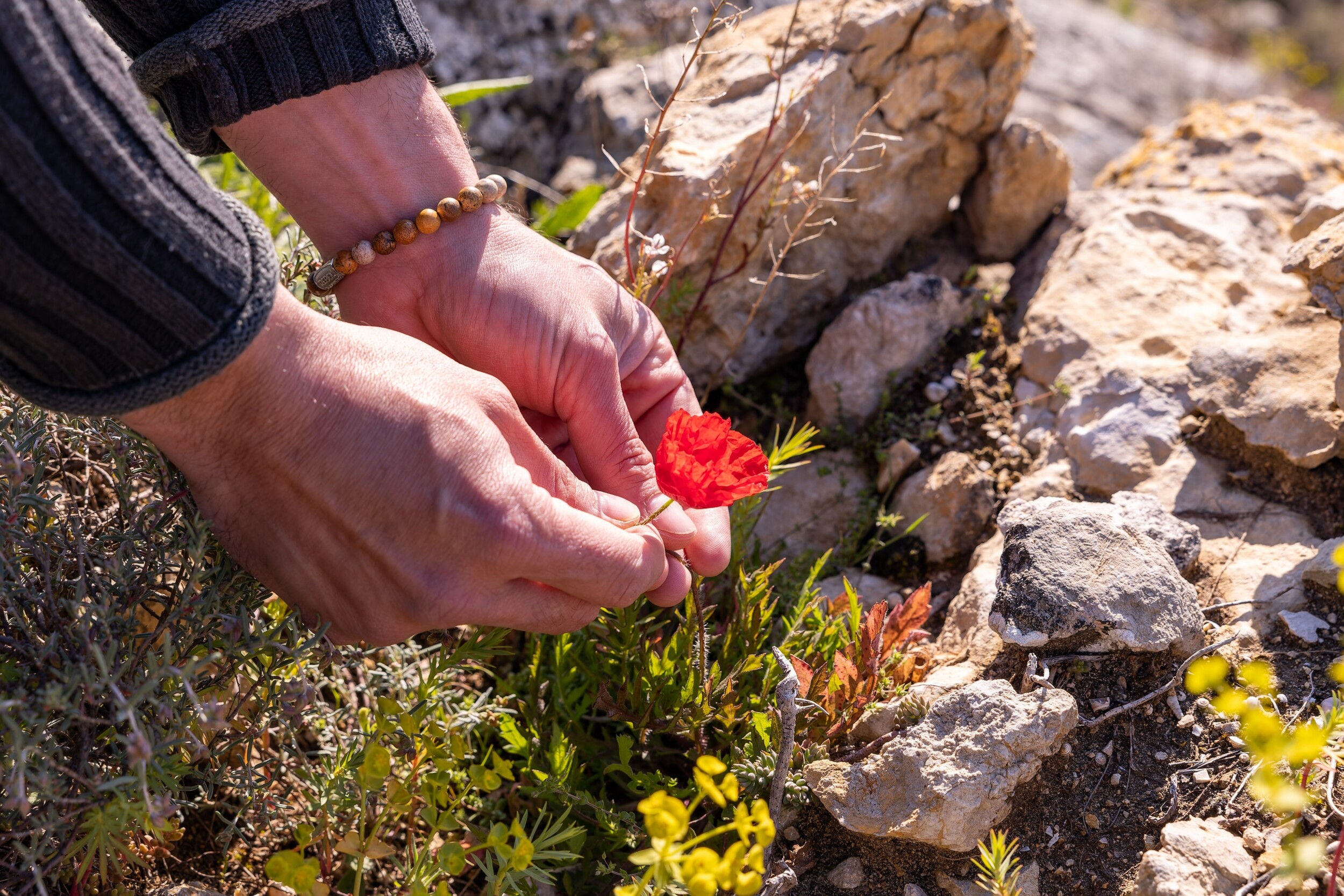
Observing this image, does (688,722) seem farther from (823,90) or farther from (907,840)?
(823,90)

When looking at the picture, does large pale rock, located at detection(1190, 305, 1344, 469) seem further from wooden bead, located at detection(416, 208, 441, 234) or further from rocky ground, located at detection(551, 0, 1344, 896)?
wooden bead, located at detection(416, 208, 441, 234)

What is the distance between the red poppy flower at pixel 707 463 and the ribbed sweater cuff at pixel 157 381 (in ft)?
2.50

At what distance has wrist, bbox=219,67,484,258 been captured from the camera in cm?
222

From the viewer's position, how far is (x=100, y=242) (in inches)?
56.9

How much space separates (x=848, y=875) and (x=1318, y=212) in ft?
7.14

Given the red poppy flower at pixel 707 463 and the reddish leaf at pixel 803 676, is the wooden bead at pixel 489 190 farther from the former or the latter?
the reddish leaf at pixel 803 676

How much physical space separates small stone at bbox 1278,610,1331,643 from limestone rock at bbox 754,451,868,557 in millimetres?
1087

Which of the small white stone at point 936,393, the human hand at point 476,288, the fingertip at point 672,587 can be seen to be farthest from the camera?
the small white stone at point 936,393

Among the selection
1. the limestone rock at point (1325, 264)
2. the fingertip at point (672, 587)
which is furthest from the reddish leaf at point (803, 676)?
the limestone rock at point (1325, 264)

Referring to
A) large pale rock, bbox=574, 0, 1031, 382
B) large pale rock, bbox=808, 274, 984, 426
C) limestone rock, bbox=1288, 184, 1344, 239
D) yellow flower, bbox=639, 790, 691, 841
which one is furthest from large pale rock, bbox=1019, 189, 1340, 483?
yellow flower, bbox=639, 790, 691, 841

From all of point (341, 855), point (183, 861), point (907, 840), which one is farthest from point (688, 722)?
point (183, 861)

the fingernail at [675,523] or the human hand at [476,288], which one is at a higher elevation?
the human hand at [476,288]

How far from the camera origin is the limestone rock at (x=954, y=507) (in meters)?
2.56

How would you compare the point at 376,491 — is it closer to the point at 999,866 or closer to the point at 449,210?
the point at 449,210
